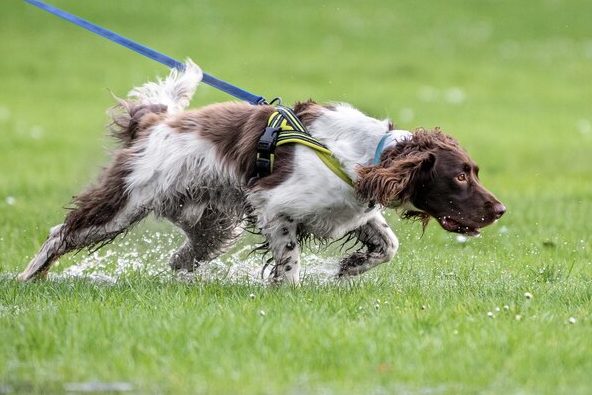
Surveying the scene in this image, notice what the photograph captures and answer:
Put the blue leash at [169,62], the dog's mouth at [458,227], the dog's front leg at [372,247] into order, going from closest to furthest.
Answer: the dog's mouth at [458,227] < the dog's front leg at [372,247] < the blue leash at [169,62]

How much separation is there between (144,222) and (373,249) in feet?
4.79

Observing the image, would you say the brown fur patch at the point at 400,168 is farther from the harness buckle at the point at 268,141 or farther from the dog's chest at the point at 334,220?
the harness buckle at the point at 268,141

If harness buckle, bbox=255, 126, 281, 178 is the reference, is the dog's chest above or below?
below

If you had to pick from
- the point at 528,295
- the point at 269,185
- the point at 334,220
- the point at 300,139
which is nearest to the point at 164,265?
the point at 269,185

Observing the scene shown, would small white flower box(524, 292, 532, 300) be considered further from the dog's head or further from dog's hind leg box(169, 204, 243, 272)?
dog's hind leg box(169, 204, 243, 272)

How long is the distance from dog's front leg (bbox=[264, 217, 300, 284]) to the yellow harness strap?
0.41 metres

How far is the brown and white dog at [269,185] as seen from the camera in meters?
6.35

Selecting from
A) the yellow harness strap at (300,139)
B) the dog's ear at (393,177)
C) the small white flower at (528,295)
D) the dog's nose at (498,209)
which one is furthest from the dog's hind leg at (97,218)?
the small white flower at (528,295)

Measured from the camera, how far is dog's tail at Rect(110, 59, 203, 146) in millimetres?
7270

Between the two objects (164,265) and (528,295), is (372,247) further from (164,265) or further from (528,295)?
(164,265)

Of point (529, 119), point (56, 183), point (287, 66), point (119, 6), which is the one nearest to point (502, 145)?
point (529, 119)

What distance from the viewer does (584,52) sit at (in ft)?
79.7

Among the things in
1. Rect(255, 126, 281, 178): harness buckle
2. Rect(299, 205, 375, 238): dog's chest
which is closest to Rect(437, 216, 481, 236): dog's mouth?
Rect(299, 205, 375, 238): dog's chest

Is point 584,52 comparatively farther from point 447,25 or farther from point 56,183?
point 56,183
